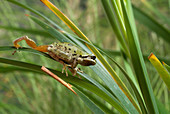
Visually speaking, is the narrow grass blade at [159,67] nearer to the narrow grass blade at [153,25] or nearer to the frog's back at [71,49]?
the frog's back at [71,49]

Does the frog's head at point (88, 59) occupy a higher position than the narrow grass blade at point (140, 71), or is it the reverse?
the frog's head at point (88, 59)

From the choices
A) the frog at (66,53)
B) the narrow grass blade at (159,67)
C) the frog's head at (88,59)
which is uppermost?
the frog at (66,53)

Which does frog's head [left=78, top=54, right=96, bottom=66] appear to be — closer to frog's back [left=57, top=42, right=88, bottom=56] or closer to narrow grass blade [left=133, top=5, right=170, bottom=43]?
frog's back [left=57, top=42, right=88, bottom=56]

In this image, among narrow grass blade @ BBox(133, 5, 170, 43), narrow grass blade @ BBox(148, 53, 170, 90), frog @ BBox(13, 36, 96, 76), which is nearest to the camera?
narrow grass blade @ BBox(148, 53, 170, 90)

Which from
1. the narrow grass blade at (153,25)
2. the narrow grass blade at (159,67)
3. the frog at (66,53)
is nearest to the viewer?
the narrow grass blade at (159,67)

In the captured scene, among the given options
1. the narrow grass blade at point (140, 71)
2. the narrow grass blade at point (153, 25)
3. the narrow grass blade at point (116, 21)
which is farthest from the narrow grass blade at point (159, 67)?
the narrow grass blade at point (153, 25)

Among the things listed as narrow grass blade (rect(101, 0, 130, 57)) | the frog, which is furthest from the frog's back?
narrow grass blade (rect(101, 0, 130, 57))

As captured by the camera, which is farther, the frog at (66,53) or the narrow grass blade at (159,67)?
the frog at (66,53)

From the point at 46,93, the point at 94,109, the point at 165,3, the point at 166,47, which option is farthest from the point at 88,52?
the point at 165,3

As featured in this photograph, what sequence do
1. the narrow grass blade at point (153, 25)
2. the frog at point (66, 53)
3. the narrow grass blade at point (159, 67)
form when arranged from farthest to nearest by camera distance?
the narrow grass blade at point (153, 25), the frog at point (66, 53), the narrow grass blade at point (159, 67)

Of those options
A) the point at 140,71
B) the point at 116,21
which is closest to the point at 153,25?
the point at 116,21
